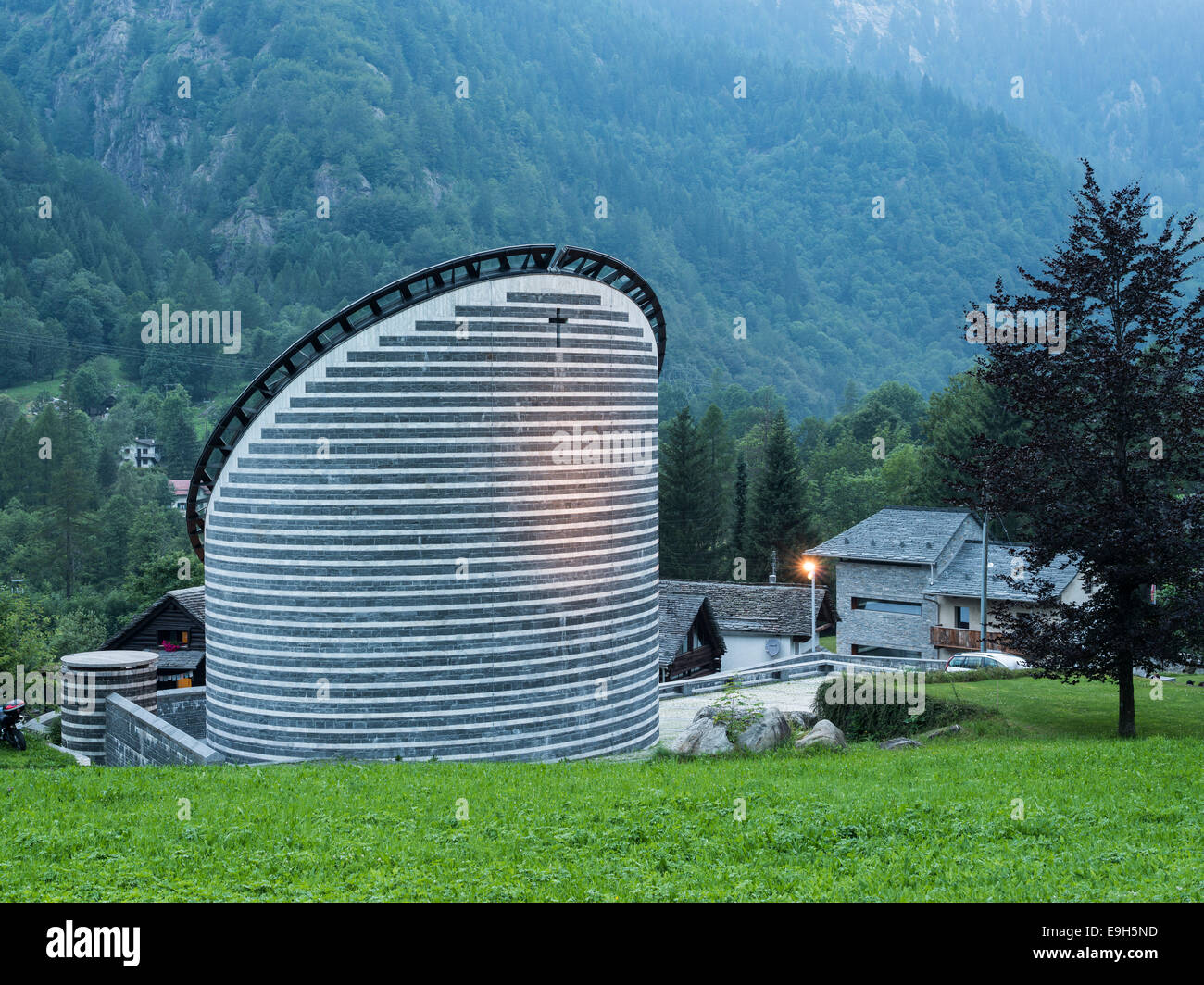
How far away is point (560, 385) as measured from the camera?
96.1 ft

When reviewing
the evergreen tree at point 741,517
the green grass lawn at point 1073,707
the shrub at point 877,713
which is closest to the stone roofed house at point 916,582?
the green grass lawn at point 1073,707

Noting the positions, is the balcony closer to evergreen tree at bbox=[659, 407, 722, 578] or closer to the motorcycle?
evergreen tree at bbox=[659, 407, 722, 578]

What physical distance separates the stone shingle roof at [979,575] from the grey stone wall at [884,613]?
102 cm

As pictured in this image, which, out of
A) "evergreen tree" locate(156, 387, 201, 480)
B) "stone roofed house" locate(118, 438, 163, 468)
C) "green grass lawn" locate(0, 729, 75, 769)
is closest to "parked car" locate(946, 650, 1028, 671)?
"green grass lawn" locate(0, 729, 75, 769)

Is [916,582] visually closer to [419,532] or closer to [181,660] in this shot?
[181,660]

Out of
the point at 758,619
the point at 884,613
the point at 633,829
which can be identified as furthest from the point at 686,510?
the point at 633,829

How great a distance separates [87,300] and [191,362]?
1710 centimetres

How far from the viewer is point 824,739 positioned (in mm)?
25453

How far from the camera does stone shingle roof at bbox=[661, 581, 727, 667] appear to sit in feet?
164

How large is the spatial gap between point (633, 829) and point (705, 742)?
426 inches

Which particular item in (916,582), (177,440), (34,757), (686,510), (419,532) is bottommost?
(34,757)
